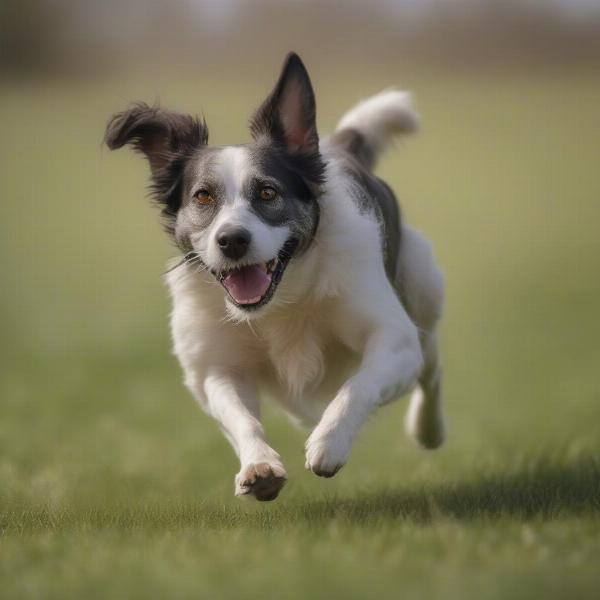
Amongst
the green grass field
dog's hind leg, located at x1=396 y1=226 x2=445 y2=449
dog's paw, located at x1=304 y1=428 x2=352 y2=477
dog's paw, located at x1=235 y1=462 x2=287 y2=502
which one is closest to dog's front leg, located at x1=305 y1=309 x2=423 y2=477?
dog's paw, located at x1=304 y1=428 x2=352 y2=477

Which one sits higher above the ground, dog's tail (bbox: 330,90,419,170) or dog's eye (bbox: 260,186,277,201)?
dog's tail (bbox: 330,90,419,170)

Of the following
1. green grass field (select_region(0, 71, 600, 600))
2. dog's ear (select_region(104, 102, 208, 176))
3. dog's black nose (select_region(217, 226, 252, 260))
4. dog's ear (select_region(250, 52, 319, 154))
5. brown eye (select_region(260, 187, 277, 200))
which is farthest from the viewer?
dog's ear (select_region(104, 102, 208, 176))

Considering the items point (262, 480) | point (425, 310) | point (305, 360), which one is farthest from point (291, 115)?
point (262, 480)

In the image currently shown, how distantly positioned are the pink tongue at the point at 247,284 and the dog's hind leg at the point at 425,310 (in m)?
1.59

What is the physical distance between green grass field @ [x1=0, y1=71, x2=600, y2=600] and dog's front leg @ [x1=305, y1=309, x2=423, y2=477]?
32 centimetres

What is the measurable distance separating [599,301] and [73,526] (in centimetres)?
1027

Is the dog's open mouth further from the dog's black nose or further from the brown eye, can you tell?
the brown eye

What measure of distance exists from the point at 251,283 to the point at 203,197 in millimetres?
482

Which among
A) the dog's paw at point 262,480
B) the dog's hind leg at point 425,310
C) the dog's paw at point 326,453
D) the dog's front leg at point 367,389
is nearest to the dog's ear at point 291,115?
the dog's front leg at point 367,389

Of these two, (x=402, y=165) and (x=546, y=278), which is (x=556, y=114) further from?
(x=546, y=278)

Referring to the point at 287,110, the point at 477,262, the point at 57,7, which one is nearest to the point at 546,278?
the point at 477,262

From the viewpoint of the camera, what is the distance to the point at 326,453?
Result: 4.82 meters

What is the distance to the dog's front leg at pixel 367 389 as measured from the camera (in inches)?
191

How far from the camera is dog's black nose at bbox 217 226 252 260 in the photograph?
5.05m
